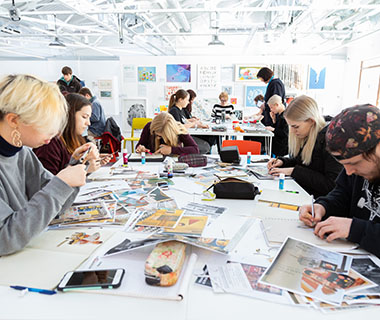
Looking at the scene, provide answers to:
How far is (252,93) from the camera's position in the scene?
7.31 m

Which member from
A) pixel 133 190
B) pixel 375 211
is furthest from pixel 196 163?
pixel 375 211

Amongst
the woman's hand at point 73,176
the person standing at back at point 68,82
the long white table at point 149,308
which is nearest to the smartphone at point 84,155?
the woman's hand at point 73,176

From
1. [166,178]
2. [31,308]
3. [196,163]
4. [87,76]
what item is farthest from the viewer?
[87,76]

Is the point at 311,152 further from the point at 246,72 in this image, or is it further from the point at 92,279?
the point at 246,72

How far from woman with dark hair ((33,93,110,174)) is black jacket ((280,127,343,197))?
139 cm

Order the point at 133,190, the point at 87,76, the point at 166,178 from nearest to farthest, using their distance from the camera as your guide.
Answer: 1. the point at 133,190
2. the point at 166,178
3. the point at 87,76

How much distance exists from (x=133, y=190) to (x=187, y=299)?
106 centimetres

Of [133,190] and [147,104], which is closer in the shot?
[133,190]

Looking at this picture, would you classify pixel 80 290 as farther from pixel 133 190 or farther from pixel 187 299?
pixel 133 190

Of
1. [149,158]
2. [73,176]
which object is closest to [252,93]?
[149,158]

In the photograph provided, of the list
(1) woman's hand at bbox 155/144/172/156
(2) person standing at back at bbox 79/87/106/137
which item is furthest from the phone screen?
(2) person standing at back at bbox 79/87/106/137

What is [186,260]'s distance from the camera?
1.03m

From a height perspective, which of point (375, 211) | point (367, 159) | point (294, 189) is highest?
point (367, 159)

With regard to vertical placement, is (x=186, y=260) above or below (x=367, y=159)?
below
